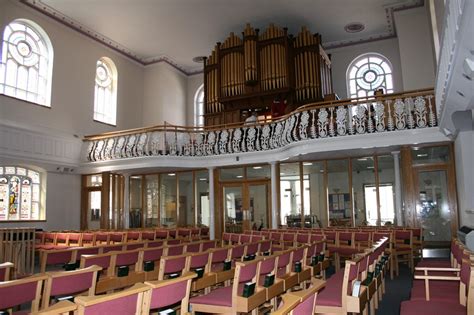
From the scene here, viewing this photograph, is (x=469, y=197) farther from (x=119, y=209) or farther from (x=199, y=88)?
(x=199, y=88)

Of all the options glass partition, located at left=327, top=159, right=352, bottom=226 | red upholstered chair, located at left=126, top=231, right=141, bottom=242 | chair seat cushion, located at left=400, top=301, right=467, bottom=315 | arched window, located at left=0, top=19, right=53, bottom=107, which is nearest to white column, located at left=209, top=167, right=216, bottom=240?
red upholstered chair, located at left=126, top=231, right=141, bottom=242

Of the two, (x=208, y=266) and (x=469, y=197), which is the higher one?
(x=469, y=197)

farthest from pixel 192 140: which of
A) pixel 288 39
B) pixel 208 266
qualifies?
pixel 208 266

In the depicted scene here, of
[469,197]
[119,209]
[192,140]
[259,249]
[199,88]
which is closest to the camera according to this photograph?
[259,249]

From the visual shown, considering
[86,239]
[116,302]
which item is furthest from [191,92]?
[116,302]

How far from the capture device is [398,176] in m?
10.7

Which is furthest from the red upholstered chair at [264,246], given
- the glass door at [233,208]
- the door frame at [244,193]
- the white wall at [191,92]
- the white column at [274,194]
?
the white wall at [191,92]

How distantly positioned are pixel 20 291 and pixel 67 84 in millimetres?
11642

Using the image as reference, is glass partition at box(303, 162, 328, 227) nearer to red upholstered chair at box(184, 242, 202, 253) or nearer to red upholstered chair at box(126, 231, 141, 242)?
red upholstered chair at box(126, 231, 141, 242)

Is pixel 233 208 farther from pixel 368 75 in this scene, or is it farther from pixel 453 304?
pixel 453 304

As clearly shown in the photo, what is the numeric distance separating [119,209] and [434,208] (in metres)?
9.41

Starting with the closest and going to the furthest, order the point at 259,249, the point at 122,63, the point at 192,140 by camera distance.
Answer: the point at 259,249
the point at 192,140
the point at 122,63

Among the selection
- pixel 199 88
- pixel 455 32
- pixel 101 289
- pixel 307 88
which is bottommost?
pixel 101 289

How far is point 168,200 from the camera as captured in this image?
1402 centimetres
